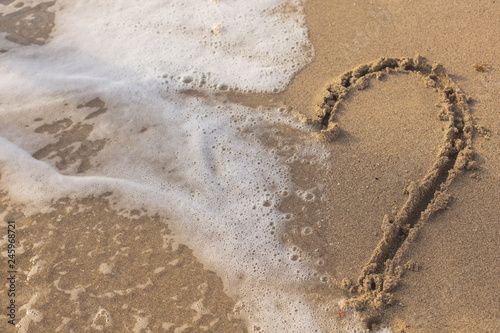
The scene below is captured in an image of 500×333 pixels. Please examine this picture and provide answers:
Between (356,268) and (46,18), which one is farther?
(46,18)

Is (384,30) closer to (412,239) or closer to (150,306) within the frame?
(412,239)

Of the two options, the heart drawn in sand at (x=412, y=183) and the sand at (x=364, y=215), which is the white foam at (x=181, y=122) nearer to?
the sand at (x=364, y=215)

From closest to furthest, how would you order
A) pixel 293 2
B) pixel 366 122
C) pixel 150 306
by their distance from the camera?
pixel 150 306
pixel 366 122
pixel 293 2

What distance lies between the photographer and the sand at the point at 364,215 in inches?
79.8

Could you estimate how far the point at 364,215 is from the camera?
7.45ft

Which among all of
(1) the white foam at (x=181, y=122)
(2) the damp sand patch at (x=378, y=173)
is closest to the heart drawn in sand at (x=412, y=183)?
(2) the damp sand patch at (x=378, y=173)

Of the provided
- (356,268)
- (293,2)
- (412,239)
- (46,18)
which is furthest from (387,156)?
(46,18)

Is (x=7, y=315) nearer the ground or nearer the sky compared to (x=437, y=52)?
nearer the ground

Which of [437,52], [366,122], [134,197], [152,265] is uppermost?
[437,52]

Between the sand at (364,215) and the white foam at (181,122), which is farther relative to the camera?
the white foam at (181,122)

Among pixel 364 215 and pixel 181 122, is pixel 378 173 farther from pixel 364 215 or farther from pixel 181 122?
pixel 181 122

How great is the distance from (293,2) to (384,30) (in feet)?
3.00

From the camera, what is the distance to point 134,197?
102 inches

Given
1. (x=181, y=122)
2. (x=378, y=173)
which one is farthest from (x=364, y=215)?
(x=181, y=122)
